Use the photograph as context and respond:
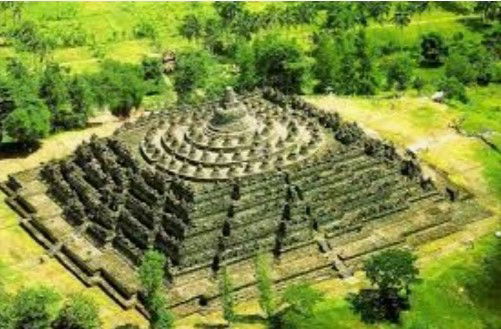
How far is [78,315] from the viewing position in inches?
2478

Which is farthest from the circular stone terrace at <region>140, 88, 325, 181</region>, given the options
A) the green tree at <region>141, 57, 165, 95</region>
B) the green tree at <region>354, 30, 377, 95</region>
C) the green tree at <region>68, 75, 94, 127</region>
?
the green tree at <region>141, 57, 165, 95</region>

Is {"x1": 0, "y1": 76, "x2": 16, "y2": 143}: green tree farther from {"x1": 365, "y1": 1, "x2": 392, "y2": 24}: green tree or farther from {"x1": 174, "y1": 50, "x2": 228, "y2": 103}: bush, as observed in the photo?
{"x1": 365, "y1": 1, "x2": 392, "y2": 24}: green tree

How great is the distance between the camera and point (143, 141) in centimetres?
8369

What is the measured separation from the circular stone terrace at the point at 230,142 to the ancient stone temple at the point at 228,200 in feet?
0.36

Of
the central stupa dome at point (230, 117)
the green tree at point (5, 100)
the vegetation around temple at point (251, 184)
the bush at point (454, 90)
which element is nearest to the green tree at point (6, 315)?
the vegetation around temple at point (251, 184)

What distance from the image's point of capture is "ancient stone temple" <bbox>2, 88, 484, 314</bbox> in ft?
234

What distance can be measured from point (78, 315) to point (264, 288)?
12803 millimetres

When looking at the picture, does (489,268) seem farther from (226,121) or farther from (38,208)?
(38,208)

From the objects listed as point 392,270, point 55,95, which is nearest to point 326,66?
point 55,95

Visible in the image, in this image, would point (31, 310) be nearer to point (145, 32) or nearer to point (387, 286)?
point (387, 286)

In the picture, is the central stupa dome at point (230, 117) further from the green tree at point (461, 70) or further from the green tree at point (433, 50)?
the green tree at point (433, 50)

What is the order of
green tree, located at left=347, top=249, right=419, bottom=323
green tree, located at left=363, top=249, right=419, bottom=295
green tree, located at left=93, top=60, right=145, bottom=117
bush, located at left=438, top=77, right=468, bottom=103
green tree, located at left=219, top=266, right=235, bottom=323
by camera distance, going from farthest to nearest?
bush, located at left=438, top=77, right=468, bottom=103, green tree, located at left=93, top=60, right=145, bottom=117, green tree, located at left=347, top=249, right=419, bottom=323, green tree, located at left=363, top=249, right=419, bottom=295, green tree, located at left=219, top=266, right=235, bottom=323

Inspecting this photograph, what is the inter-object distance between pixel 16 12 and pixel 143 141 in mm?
72042

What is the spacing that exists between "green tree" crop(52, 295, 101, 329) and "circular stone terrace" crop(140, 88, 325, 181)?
16.6 metres
